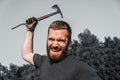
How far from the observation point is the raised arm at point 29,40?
482 centimetres

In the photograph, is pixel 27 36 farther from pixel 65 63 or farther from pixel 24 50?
pixel 65 63

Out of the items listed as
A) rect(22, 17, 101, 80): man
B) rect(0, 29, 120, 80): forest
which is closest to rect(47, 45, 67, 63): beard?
rect(22, 17, 101, 80): man

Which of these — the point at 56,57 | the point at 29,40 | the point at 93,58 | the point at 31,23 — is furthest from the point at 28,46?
the point at 93,58

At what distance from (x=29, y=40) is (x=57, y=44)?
77 centimetres

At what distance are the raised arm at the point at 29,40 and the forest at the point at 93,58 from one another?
45.0 metres

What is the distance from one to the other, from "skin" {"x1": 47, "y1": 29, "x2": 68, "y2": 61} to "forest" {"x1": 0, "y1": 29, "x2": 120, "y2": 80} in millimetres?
45643

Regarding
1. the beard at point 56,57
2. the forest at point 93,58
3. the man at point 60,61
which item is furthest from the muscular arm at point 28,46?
the forest at point 93,58

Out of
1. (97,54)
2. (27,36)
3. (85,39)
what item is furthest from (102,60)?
(27,36)

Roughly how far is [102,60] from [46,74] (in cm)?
4975

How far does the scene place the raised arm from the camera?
4.82 m

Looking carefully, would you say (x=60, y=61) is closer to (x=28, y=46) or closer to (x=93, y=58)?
(x=28, y=46)

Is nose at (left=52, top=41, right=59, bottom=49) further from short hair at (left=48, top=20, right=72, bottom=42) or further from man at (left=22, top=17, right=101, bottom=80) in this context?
short hair at (left=48, top=20, right=72, bottom=42)

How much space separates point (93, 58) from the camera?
176 feet

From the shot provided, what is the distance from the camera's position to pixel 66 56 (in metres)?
4.30
